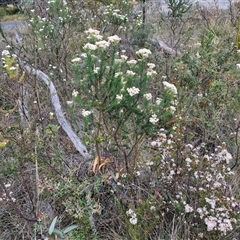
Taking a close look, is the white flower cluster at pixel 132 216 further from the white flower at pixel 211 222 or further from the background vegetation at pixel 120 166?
the white flower at pixel 211 222

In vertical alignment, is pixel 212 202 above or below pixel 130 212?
above

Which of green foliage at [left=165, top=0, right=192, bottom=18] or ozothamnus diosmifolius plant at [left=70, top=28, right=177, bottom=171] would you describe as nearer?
ozothamnus diosmifolius plant at [left=70, top=28, right=177, bottom=171]

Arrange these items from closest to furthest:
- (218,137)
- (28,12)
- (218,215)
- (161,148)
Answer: (218,215) → (161,148) → (218,137) → (28,12)

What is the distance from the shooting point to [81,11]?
19.5 ft

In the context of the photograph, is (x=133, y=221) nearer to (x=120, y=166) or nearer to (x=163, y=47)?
(x=120, y=166)

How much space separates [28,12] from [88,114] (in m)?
3.42

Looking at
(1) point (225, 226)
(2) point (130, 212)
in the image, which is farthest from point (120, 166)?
(1) point (225, 226)

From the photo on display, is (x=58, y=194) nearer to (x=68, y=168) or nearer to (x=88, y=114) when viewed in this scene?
(x=68, y=168)

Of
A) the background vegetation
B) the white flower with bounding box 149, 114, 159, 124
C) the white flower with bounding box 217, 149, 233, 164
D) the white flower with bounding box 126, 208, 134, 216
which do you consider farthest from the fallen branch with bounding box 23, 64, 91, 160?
the white flower with bounding box 217, 149, 233, 164

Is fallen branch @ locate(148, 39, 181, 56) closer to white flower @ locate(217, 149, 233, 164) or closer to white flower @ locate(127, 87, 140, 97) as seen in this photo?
white flower @ locate(217, 149, 233, 164)

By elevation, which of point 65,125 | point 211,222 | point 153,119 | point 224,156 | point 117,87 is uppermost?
point 117,87

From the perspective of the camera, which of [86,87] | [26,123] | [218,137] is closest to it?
[86,87]

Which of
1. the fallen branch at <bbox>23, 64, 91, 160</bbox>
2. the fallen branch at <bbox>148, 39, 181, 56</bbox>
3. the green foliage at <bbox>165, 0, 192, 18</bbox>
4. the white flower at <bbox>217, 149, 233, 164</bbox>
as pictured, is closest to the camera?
the white flower at <bbox>217, 149, 233, 164</bbox>

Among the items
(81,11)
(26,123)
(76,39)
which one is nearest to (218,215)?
(26,123)
